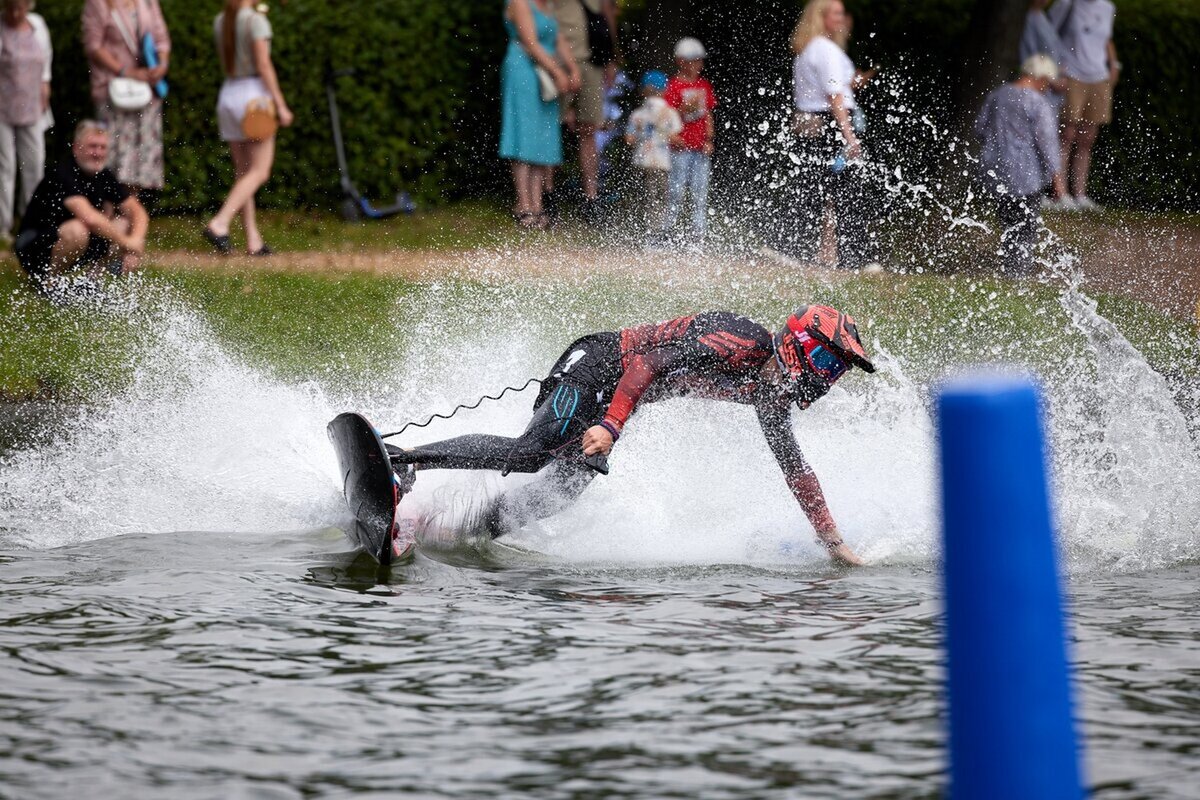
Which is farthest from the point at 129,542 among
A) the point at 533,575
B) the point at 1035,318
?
the point at 1035,318

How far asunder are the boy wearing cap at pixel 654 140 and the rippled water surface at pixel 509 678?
7.79m

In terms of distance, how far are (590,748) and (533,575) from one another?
8.61 feet

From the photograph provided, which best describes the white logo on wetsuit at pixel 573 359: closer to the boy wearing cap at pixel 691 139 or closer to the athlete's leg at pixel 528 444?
the athlete's leg at pixel 528 444

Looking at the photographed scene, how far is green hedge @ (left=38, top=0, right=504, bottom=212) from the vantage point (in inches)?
632

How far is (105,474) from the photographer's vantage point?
929 cm

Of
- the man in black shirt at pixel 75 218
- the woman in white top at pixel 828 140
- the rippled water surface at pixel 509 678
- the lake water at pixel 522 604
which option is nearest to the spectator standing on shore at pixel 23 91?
the man in black shirt at pixel 75 218

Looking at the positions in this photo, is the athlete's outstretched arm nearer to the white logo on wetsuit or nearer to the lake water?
the lake water

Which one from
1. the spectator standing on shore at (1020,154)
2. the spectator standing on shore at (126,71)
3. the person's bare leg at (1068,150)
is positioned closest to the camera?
the spectator standing on shore at (126,71)

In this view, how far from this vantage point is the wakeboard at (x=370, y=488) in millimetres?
7602

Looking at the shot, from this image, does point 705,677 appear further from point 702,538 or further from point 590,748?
point 702,538

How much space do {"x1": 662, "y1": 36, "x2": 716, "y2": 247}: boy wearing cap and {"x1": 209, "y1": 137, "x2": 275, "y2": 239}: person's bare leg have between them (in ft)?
11.7

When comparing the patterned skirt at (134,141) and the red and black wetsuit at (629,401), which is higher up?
the patterned skirt at (134,141)

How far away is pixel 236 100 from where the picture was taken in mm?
13898

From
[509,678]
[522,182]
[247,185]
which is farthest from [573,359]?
[522,182]
